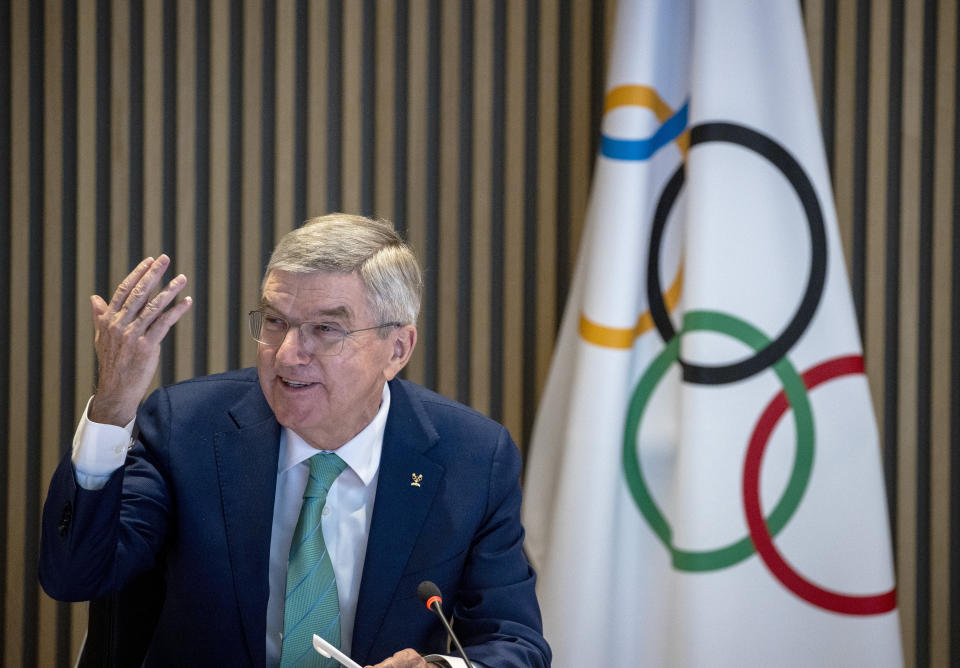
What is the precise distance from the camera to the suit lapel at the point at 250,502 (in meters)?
1.76

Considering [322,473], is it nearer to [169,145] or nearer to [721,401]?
[721,401]

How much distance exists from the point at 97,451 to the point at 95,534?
145 mm

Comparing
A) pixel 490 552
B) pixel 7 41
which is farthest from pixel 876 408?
pixel 7 41

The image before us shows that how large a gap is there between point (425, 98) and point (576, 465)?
127cm

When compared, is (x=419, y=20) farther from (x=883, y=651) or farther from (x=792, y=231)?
(x=883, y=651)

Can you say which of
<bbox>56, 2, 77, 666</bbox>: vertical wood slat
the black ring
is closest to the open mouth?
the black ring

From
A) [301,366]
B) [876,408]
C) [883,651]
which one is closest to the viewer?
[301,366]

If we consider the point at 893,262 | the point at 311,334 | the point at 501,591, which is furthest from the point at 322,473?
the point at 893,262

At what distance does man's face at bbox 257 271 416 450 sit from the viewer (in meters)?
1.76

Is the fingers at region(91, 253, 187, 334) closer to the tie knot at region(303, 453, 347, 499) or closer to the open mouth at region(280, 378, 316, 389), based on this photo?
the open mouth at region(280, 378, 316, 389)

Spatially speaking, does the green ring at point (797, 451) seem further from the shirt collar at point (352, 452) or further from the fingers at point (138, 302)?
the fingers at point (138, 302)

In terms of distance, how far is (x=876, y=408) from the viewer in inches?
116

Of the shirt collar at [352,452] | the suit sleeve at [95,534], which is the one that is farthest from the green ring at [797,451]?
the suit sleeve at [95,534]

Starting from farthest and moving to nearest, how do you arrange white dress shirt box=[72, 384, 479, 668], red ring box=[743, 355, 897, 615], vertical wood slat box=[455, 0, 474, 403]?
vertical wood slat box=[455, 0, 474, 403] < red ring box=[743, 355, 897, 615] < white dress shirt box=[72, 384, 479, 668]
